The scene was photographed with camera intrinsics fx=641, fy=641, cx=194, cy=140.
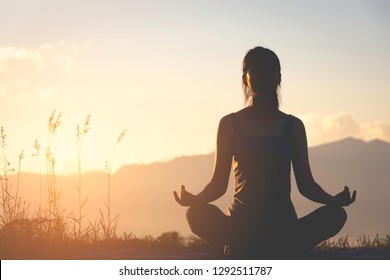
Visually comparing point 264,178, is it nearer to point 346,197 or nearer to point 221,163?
point 221,163

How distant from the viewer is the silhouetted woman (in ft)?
19.1

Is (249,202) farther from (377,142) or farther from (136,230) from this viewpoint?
(377,142)

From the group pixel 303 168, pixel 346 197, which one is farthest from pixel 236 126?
pixel 346 197

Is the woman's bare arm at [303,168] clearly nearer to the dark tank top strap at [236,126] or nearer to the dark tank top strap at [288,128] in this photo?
the dark tank top strap at [288,128]

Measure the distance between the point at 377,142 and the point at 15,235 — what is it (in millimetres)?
186245

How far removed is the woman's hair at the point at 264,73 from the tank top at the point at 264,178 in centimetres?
41

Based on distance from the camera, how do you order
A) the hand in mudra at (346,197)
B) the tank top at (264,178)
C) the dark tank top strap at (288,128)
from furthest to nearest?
the dark tank top strap at (288,128) < the tank top at (264,178) < the hand in mudra at (346,197)

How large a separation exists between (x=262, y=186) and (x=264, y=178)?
0.25ft

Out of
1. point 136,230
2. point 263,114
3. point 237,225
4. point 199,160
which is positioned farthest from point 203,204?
point 199,160

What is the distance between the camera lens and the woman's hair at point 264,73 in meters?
5.89

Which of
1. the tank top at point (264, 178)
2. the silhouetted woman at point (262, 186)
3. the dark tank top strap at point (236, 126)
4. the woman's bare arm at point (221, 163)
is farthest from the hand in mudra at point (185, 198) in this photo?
the dark tank top strap at point (236, 126)

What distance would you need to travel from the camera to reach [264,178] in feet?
19.0

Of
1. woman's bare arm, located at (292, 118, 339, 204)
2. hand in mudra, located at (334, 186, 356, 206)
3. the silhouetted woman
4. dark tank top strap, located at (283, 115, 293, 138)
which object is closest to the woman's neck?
the silhouetted woman
